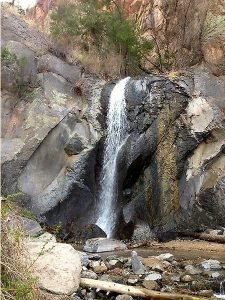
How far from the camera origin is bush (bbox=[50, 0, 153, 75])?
1628 cm

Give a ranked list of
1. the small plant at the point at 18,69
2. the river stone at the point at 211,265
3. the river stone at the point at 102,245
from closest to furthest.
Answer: the river stone at the point at 211,265 → the river stone at the point at 102,245 → the small plant at the point at 18,69

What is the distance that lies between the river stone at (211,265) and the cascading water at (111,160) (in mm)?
4367

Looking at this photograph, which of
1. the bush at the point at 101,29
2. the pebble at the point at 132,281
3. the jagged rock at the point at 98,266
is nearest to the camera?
the pebble at the point at 132,281

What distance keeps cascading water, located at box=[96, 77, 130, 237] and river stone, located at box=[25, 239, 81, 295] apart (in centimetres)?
660

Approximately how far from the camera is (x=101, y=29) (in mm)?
17156

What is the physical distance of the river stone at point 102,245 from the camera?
31.8 ft

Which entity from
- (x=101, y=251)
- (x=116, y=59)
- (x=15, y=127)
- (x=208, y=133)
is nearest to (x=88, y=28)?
(x=116, y=59)

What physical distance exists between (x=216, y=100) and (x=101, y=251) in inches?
246

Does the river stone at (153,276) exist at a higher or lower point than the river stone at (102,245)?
higher

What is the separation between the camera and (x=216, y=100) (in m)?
12.9

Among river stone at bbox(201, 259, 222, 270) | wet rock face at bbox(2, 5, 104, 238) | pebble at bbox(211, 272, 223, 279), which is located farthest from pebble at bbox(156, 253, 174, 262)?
wet rock face at bbox(2, 5, 104, 238)

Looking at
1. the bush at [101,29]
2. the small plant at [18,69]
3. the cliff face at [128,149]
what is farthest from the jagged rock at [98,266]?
the bush at [101,29]

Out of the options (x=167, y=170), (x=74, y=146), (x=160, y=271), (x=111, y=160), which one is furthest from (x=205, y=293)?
(x=74, y=146)

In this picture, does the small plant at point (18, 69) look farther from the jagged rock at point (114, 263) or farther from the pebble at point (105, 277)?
the pebble at point (105, 277)
